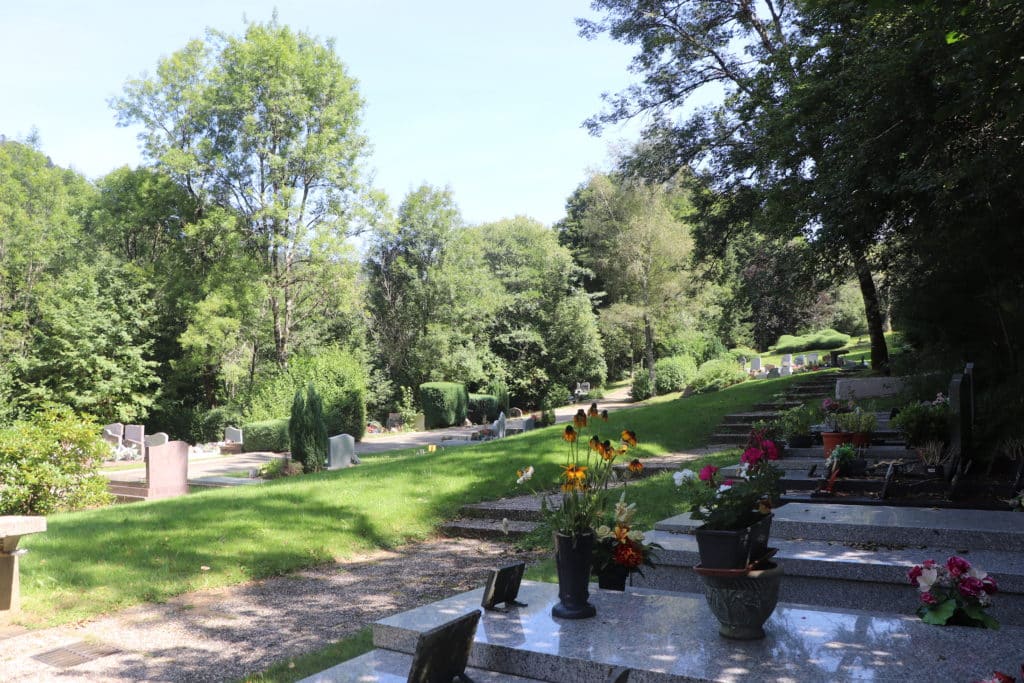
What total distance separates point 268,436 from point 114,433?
21.4ft

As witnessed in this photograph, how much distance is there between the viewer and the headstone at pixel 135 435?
25.2 m

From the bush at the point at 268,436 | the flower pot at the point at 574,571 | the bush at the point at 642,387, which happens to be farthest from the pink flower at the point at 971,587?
the bush at the point at 642,387

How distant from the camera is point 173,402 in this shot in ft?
97.2

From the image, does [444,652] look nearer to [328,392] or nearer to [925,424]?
[925,424]

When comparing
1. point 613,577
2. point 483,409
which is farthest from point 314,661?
point 483,409

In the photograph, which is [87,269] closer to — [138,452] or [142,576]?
[138,452]

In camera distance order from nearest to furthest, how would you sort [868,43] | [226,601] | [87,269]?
[226,601] < [868,43] < [87,269]

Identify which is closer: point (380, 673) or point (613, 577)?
point (380, 673)

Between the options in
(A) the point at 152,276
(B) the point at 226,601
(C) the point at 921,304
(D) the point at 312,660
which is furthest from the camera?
(A) the point at 152,276

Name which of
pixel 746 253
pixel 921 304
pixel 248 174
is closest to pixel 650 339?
pixel 746 253

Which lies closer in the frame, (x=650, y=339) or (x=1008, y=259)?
(x=1008, y=259)

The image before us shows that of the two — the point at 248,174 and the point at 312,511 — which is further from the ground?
the point at 248,174

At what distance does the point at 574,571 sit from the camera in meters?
4.06

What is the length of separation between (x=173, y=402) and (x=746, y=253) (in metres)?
22.3
